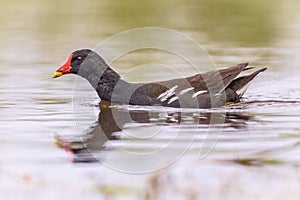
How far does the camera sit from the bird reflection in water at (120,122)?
27.0 feet

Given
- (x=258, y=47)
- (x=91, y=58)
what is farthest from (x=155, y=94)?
(x=258, y=47)

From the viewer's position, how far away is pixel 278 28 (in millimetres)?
17953

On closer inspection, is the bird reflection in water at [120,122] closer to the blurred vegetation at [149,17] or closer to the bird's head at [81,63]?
the bird's head at [81,63]

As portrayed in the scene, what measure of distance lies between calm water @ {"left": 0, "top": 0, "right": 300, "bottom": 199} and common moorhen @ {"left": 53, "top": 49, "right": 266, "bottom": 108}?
0.20 meters

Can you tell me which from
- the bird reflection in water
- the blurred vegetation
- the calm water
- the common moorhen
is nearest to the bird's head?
the common moorhen

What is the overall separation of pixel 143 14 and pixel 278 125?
1187cm

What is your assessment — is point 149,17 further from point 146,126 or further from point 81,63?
point 146,126

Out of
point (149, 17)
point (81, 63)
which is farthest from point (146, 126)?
point (149, 17)

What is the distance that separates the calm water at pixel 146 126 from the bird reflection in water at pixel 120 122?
0.05 feet

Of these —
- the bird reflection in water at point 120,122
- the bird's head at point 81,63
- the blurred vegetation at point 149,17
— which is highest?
the bird's head at point 81,63

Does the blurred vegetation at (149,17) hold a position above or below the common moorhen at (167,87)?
below

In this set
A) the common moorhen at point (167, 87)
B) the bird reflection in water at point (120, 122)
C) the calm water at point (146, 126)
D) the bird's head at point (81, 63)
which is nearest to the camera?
the calm water at point (146, 126)

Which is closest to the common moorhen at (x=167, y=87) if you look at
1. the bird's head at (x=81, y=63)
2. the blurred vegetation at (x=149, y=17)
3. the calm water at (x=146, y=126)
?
the bird's head at (x=81, y=63)

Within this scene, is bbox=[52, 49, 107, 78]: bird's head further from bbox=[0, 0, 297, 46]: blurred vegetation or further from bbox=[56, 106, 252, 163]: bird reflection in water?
bbox=[0, 0, 297, 46]: blurred vegetation
